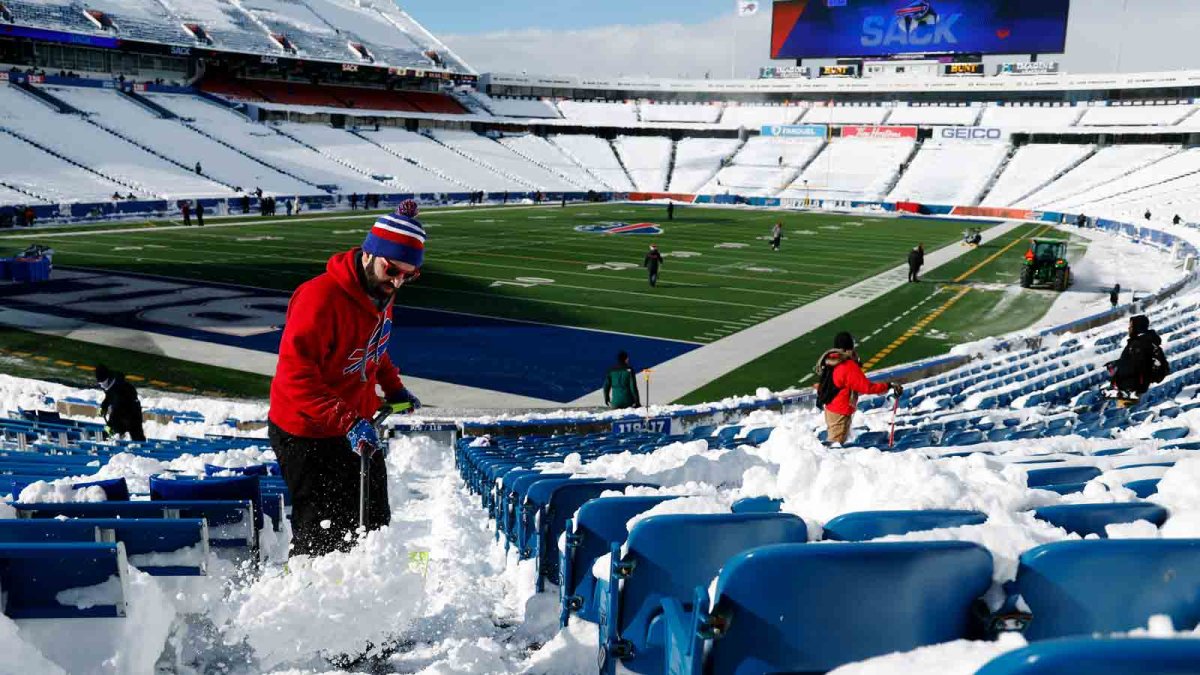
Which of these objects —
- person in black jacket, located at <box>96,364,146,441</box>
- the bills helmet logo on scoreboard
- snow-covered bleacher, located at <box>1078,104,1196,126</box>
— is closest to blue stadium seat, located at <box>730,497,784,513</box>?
person in black jacket, located at <box>96,364,146,441</box>

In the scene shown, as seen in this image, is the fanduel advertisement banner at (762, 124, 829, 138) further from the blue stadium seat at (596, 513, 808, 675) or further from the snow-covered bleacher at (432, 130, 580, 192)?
the blue stadium seat at (596, 513, 808, 675)

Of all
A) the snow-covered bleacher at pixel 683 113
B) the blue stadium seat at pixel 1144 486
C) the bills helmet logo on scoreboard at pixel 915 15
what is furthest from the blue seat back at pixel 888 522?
the snow-covered bleacher at pixel 683 113

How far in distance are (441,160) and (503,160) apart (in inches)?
261

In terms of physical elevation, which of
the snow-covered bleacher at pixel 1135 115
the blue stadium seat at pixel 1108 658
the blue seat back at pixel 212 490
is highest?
the snow-covered bleacher at pixel 1135 115

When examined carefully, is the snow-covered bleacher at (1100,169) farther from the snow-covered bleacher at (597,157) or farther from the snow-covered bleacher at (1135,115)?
the snow-covered bleacher at (597,157)

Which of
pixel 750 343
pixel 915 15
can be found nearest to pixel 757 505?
pixel 750 343

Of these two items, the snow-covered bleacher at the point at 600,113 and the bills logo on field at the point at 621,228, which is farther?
the snow-covered bleacher at the point at 600,113

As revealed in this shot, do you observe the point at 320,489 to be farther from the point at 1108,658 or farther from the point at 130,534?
the point at 1108,658

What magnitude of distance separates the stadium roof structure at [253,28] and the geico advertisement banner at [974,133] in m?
43.7

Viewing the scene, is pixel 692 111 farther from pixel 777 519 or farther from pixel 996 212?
pixel 777 519

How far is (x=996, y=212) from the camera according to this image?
59656mm

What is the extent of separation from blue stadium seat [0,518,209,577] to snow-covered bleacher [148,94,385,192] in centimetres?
5399

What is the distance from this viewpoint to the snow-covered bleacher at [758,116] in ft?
284

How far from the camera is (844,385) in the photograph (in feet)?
27.1
